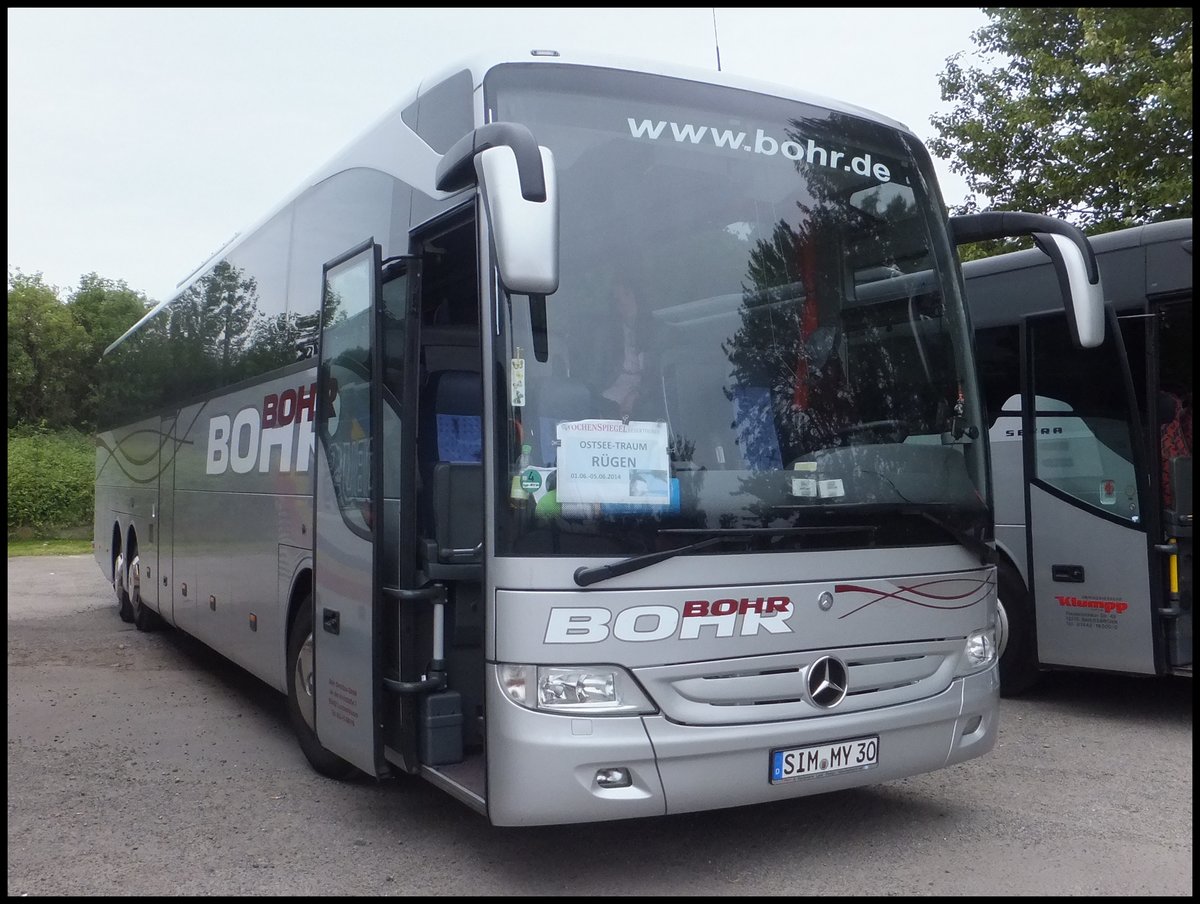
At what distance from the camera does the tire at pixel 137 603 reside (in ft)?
41.4

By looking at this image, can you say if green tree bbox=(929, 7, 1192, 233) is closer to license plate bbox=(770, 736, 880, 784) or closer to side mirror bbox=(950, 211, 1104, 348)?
side mirror bbox=(950, 211, 1104, 348)

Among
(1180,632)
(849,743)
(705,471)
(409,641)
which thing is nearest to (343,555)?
(409,641)

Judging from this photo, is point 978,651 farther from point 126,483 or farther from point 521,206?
point 126,483

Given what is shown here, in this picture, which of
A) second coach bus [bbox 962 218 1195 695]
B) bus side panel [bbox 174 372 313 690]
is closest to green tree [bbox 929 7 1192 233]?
second coach bus [bbox 962 218 1195 695]

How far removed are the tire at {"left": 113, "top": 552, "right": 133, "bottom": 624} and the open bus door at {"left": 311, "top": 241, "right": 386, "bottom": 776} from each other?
27.0 feet

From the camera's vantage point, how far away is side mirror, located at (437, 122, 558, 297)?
4.05 meters

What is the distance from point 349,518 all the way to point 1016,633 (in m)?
4.82

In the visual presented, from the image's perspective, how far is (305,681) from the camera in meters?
6.62

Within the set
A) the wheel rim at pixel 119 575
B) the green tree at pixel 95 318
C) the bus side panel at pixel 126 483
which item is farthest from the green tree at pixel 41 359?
the wheel rim at pixel 119 575

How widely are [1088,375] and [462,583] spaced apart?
4.65 meters

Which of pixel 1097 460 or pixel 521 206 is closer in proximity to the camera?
pixel 521 206

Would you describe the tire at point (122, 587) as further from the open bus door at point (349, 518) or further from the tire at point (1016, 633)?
the tire at point (1016, 633)

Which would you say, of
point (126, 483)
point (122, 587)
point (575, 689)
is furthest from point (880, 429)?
point (122, 587)

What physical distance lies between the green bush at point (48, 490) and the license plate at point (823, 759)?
26.9 metres
